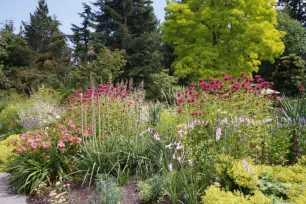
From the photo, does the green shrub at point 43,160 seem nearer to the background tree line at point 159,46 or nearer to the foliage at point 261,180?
the foliage at point 261,180

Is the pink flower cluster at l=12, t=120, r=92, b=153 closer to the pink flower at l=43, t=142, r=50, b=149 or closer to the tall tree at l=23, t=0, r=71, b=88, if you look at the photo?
the pink flower at l=43, t=142, r=50, b=149

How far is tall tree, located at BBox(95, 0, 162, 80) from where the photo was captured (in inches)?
731

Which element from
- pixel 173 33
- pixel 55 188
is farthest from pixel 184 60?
pixel 55 188

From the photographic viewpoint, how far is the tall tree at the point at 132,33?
1856 cm

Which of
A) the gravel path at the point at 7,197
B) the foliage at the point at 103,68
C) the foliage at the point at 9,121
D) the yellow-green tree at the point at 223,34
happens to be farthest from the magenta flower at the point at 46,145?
the foliage at the point at 103,68

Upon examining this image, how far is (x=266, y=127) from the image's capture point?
13.6 feet

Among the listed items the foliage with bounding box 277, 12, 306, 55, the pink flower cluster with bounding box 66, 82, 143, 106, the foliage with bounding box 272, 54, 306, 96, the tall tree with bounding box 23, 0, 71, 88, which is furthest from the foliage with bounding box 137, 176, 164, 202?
the tall tree with bounding box 23, 0, 71, 88

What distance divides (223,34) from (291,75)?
4321 mm

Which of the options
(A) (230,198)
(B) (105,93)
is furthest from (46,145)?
(A) (230,198)

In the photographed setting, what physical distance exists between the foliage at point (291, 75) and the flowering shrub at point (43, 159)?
12607mm

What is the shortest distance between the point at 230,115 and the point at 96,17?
59.9ft

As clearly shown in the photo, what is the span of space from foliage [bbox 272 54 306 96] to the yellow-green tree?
188 cm

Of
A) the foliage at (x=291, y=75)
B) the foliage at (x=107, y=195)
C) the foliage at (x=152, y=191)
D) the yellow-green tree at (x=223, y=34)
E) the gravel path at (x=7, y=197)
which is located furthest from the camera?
the foliage at (x=291, y=75)

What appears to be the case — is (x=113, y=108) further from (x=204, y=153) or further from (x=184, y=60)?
(x=184, y=60)
